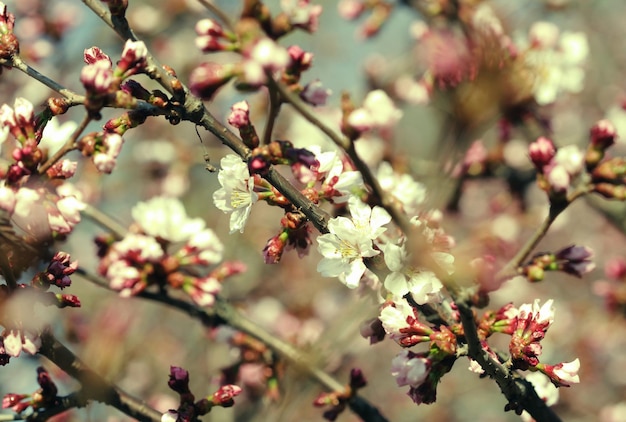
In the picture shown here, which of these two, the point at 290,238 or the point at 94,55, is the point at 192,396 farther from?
the point at 94,55

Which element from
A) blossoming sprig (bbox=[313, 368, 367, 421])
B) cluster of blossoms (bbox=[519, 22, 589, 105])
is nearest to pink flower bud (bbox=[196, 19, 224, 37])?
blossoming sprig (bbox=[313, 368, 367, 421])

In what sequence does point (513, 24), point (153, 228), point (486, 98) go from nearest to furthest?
point (486, 98), point (153, 228), point (513, 24)

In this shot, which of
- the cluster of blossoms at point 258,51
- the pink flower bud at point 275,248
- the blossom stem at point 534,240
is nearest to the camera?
the cluster of blossoms at point 258,51

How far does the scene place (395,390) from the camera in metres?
7.42

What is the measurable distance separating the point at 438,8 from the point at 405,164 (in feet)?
3.04

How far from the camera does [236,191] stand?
6.24 feet

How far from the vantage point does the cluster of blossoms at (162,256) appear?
2.45m

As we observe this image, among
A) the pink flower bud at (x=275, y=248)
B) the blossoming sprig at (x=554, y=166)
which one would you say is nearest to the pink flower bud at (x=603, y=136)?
the blossoming sprig at (x=554, y=166)

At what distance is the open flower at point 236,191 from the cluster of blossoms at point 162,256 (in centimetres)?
68

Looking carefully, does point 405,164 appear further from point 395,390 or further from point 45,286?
point 395,390

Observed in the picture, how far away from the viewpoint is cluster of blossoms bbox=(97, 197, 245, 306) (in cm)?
245

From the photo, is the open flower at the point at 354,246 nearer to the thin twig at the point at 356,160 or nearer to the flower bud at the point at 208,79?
the thin twig at the point at 356,160

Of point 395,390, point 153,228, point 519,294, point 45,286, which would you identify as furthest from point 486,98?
point 395,390

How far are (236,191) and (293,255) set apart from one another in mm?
4714
